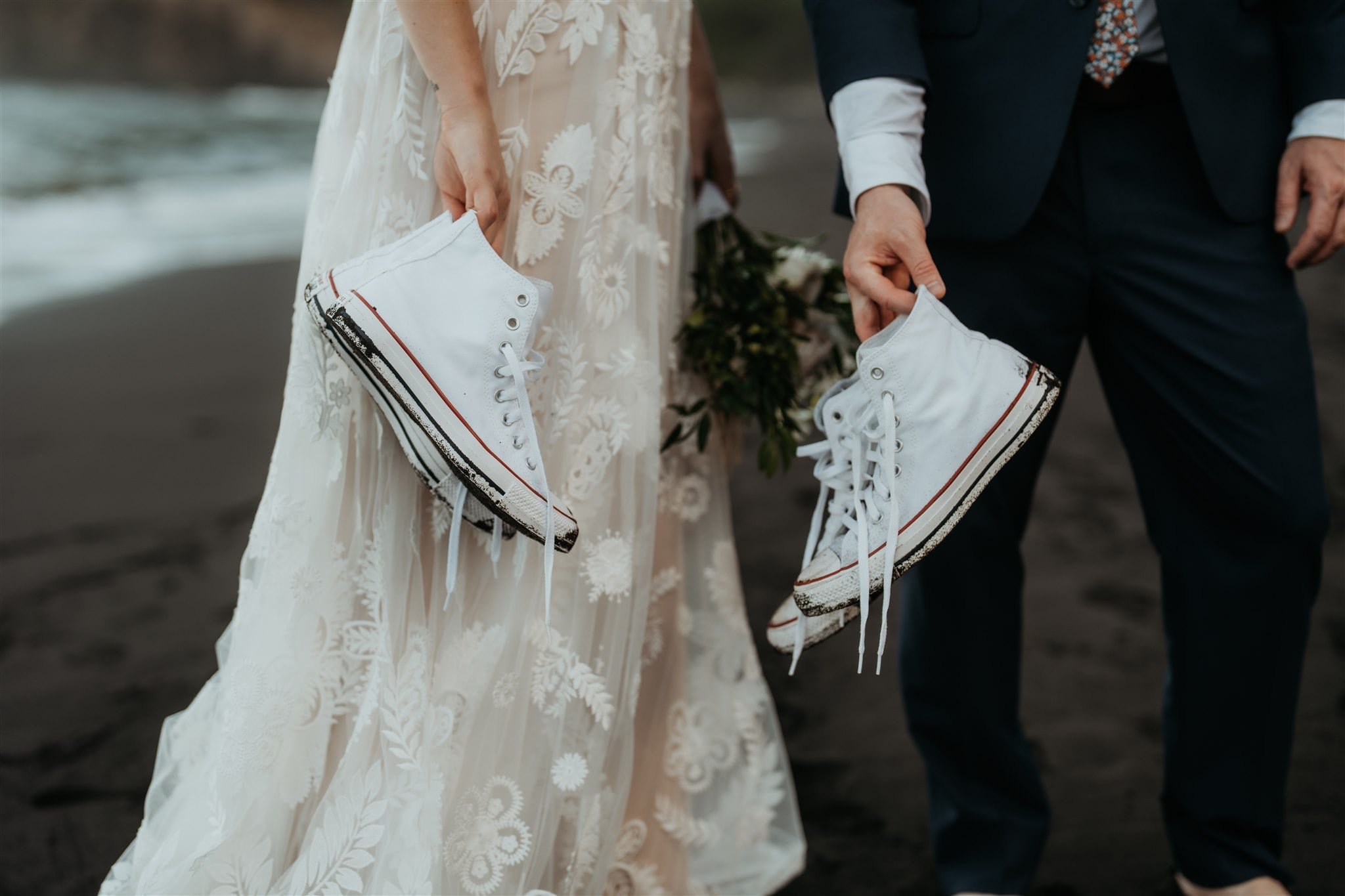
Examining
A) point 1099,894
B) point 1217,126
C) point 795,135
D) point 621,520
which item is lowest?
point 1099,894

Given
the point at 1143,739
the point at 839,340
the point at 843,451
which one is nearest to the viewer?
the point at 843,451

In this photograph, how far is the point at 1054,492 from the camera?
9.12 feet

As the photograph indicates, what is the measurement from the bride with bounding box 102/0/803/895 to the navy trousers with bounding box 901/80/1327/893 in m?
0.36

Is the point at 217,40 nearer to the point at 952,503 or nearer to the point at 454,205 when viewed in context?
the point at 454,205

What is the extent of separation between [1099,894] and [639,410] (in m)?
0.88

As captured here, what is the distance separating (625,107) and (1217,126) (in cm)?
58

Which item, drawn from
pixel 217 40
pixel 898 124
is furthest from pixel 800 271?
pixel 217 40

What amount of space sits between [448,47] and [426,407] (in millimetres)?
333

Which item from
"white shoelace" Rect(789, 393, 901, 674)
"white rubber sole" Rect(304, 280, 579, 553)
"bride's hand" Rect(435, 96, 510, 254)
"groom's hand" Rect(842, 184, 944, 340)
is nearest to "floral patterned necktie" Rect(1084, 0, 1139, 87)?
"groom's hand" Rect(842, 184, 944, 340)

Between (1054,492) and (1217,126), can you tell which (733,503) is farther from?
(1217,126)

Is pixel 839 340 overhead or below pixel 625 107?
below

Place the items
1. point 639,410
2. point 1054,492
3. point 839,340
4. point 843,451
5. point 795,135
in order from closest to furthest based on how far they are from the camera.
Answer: point 843,451, point 639,410, point 839,340, point 1054,492, point 795,135

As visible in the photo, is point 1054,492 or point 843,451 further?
point 1054,492

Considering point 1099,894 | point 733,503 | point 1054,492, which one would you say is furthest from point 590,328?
point 1054,492
